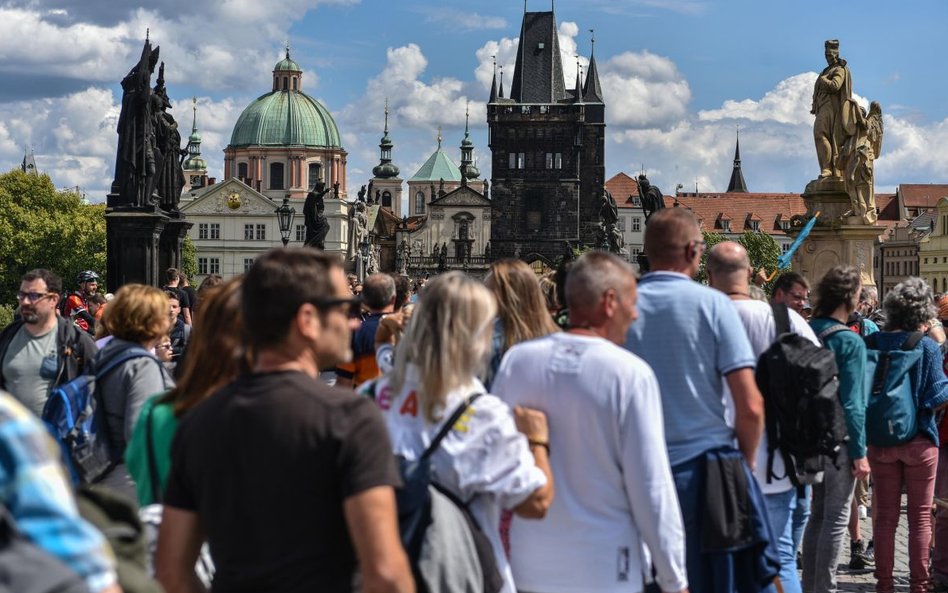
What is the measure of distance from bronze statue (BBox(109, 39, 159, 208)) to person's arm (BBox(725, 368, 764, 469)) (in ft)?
35.7

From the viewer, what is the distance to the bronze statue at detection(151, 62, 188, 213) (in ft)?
52.5

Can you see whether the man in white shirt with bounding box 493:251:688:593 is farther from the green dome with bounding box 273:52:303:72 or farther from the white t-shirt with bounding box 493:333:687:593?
the green dome with bounding box 273:52:303:72

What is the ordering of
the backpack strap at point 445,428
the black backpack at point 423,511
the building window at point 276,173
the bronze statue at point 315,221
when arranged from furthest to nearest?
the building window at point 276,173 → the bronze statue at point 315,221 → the backpack strap at point 445,428 → the black backpack at point 423,511

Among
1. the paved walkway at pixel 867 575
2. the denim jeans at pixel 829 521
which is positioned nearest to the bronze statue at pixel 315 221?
the paved walkway at pixel 867 575

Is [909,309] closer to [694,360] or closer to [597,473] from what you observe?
[694,360]

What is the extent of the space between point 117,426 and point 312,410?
2.57 metres

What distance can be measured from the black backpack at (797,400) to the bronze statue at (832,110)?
10736 millimetres

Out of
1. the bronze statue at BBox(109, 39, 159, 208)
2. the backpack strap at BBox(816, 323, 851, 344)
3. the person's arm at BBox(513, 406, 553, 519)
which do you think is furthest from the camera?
the bronze statue at BBox(109, 39, 159, 208)

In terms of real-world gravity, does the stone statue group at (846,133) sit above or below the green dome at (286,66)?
below

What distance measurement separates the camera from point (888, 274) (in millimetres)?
108875

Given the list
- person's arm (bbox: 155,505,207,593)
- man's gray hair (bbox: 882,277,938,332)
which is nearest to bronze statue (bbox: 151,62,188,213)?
man's gray hair (bbox: 882,277,938,332)

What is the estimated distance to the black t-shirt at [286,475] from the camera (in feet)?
10.7

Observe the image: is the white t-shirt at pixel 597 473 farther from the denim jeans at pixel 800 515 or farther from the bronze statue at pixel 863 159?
the bronze statue at pixel 863 159

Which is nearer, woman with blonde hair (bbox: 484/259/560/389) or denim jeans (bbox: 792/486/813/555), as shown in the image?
woman with blonde hair (bbox: 484/259/560/389)
